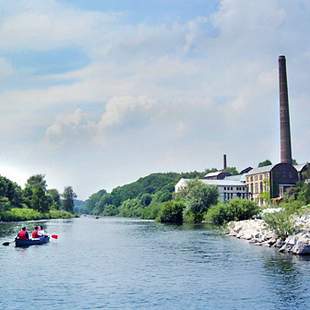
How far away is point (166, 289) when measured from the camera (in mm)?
28750

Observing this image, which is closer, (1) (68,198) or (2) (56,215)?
(2) (56,215)

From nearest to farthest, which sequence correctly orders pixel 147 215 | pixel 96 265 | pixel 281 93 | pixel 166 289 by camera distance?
pixel 166 289, pixel 96 265, pixel 281 93, pixel 147 215

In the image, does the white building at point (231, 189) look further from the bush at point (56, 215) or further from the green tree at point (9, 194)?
the green tree at point (9, 194)

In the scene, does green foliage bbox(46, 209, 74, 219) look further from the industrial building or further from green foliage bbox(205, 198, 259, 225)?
green foliage bbox(205, 198, 259, 225)

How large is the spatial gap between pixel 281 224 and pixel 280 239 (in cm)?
124

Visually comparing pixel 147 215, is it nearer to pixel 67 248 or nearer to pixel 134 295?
pixel 67 248

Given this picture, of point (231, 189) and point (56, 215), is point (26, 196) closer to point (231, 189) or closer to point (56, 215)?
point (56, 215)

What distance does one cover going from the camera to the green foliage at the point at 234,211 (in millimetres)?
82875

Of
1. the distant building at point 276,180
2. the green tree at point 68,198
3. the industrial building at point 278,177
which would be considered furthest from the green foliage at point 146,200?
the distant building at point 276,180

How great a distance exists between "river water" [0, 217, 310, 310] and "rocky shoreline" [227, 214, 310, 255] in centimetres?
129

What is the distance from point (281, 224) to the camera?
47.9 meters

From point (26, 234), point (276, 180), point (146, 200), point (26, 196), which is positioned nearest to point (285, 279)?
point (26, 234)

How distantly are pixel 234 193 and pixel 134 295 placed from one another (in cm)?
11895

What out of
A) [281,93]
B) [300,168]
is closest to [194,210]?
[281,93]
